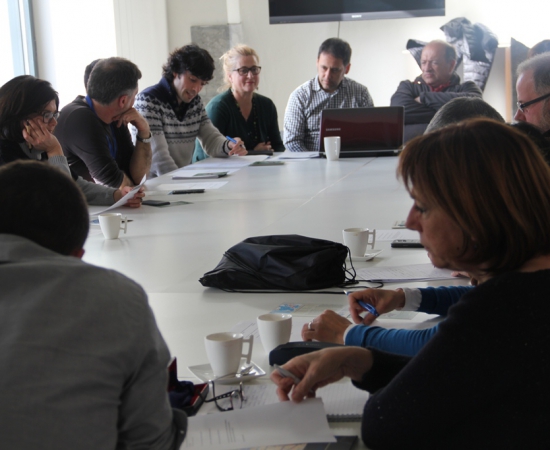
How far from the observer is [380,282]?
5.73ft

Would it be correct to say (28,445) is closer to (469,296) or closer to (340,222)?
(469,296)

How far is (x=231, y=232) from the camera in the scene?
2.39 meters

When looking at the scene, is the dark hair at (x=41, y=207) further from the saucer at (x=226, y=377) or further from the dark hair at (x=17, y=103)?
the dark hair at (x=17, y=103)

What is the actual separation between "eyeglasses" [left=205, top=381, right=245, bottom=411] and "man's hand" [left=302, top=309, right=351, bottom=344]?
0.23 meters

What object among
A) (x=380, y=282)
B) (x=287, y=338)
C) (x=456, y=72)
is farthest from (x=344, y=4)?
(x=287, y=338)

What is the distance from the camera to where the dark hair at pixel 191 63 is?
4.18m

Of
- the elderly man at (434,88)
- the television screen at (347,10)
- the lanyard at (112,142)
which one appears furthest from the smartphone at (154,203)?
the television screen at (347,10)

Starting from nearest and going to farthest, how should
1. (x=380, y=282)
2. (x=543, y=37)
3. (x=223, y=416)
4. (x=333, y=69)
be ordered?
(x=223, y=416) → (x=380, y=282) → (x=333, y=69) → (x=543, y=37)

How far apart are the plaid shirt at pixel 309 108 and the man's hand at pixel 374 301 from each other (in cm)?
392

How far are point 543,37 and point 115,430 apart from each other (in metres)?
6.46

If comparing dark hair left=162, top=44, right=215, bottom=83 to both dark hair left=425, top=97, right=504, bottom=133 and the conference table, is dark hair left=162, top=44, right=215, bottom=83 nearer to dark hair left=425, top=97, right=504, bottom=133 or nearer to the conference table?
the conference table

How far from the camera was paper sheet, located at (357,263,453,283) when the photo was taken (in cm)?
175

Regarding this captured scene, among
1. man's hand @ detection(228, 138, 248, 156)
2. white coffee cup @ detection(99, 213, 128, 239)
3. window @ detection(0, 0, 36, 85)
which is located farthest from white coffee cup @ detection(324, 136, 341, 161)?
window @ detection(0, 0, 36, 85)

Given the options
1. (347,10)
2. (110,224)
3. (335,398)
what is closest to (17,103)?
(110,224)
